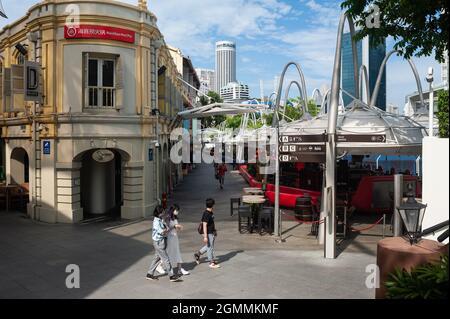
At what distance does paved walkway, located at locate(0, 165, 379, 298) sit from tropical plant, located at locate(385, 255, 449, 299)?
257 centimetres

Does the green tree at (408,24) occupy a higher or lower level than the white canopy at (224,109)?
higher

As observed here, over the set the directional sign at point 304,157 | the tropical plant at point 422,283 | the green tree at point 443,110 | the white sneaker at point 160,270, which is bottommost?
the white sneaker at point 160,270

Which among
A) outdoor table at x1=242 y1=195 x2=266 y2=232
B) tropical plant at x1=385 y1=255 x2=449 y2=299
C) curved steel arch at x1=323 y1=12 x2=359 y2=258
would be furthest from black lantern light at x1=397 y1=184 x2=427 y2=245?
outdoor table at x1=242 y1=195 x2=266 y2=232

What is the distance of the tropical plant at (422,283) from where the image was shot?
18.4 feet

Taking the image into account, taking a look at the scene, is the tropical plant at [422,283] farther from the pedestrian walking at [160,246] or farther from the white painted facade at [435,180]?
the pedestrian walking at [160,246]

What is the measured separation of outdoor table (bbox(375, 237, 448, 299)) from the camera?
22.9 feet

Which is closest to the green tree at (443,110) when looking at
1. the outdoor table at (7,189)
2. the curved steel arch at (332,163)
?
the curved steel arch at (332,163)

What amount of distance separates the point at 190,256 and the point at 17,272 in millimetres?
4232

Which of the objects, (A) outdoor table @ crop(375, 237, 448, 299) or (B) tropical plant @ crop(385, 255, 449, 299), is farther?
(A) outdoor table @ crop(375, 237, 448, 299)

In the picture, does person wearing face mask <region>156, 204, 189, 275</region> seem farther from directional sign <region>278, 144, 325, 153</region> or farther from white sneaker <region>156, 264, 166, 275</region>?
directional sign <region>278, 144, 325, 153</region>

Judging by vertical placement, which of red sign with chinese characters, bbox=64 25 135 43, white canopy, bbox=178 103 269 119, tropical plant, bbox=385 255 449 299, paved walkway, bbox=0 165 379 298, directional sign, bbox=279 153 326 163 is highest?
red sign with chinese characters, bbox=64 25 135 43

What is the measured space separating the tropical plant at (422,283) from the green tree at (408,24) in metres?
5.04

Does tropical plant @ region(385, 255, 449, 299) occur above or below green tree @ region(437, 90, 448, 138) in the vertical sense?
below
